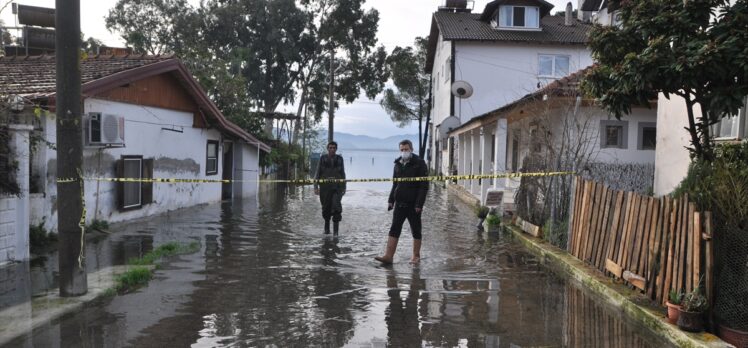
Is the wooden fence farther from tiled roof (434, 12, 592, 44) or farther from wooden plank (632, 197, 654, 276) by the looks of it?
tiled roof (434, 12, 592, 44)

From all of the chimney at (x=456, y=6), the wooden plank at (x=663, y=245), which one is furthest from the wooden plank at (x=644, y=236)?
the chimney at (x=456, y=6)

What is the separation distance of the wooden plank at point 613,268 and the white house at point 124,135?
7408 mm

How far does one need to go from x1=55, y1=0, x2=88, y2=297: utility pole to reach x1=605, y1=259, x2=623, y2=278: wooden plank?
19.5 ft

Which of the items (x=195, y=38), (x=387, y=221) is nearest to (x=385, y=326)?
(x=387, y=221)

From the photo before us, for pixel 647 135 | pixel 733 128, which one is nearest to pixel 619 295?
pixel 733 128

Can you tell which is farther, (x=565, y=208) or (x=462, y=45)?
(x=462, y=45)

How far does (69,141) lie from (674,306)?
6.25 meters

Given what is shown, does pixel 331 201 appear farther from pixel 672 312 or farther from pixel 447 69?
pixel 447 69

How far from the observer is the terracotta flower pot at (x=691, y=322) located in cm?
527

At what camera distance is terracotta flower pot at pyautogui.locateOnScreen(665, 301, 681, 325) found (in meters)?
5.43

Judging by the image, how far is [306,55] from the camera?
4000 cm

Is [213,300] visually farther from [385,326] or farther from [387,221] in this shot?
[387,221]

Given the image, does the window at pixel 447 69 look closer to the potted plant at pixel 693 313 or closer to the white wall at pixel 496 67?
the white wall at pixel 496 67

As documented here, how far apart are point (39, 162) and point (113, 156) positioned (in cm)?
271
